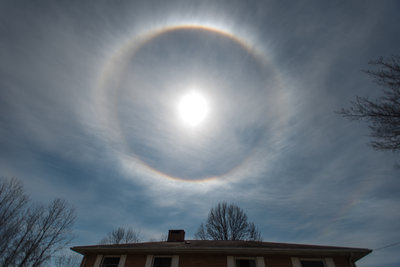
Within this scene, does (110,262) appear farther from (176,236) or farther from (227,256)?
(227,256)

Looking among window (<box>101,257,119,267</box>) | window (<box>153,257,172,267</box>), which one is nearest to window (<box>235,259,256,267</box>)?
window (<box>153,257,172,267</box>)

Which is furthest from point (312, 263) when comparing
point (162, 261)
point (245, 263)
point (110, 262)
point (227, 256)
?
point (110, 262)

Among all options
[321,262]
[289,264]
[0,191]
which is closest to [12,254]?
[0,191]

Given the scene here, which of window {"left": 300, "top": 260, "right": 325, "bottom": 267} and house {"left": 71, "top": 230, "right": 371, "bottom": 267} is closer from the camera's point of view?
house {"left": 71, "top": 230, "right": 371, "bottom": 267}

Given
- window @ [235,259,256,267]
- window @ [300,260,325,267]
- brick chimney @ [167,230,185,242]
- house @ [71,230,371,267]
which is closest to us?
house @ [71,230,371,267]

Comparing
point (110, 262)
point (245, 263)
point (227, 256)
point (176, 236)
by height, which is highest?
point (176, 236)

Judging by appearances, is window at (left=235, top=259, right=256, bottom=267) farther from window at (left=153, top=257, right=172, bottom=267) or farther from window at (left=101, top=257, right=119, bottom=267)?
window at (left=101, top=257, right=119, bottom=267)

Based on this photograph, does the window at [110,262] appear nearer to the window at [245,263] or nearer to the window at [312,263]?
the window at [245,263]
